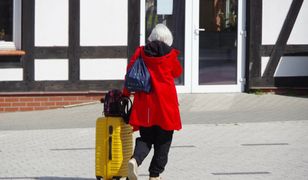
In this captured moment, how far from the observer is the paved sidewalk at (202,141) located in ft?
31.8

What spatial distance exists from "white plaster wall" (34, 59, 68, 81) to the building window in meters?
0.49

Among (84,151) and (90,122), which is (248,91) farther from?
(84,151)

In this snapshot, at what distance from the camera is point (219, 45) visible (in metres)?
15.6

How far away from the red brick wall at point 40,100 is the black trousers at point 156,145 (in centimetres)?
600

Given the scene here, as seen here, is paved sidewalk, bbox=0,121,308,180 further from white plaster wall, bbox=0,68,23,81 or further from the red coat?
white plaster wall, bbox=0,68,23,81

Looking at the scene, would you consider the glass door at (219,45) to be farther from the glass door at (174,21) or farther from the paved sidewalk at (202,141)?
the paved sidewalk at (202,141)

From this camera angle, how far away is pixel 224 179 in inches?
365

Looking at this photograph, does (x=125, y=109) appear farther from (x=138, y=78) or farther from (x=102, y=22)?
(x=102, y=22)

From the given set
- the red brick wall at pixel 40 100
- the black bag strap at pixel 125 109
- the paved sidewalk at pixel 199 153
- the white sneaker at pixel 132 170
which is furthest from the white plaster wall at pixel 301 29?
the white sneaker at pixel 132 170

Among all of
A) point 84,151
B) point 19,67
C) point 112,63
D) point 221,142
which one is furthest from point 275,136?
point 19,67

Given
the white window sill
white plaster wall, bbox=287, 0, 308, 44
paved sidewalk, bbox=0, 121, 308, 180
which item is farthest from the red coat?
Result: white plaster wall, bbox=287, 0, 308, 44

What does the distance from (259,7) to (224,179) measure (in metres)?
6.66

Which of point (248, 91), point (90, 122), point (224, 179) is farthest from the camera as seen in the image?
point (248, 91)

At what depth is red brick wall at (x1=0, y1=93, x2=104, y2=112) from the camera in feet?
47.4
